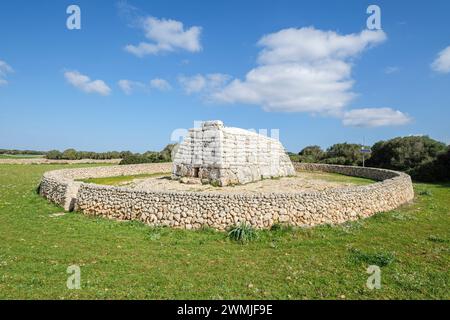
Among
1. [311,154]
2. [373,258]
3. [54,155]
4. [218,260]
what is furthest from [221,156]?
[54,155]

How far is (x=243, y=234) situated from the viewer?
382 inches

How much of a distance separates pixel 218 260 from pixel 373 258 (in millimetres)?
4072

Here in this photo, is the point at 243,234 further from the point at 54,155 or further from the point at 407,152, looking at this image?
the point at 54,155

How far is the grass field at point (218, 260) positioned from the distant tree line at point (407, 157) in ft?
67.9

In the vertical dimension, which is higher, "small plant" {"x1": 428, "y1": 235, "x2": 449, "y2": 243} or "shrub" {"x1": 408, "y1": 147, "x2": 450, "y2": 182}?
"shrub" {"x1": 408, "y1": 147, "x2": 450, "y2": 182}

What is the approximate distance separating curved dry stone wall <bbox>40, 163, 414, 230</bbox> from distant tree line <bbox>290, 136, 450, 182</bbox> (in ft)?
63.3

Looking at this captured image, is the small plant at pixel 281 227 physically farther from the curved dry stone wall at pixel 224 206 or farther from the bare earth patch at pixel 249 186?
the bare earth patch at pixel 249 186

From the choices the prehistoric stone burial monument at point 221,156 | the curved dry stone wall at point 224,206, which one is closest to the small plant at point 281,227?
the curved dry stone wall at point 224,206

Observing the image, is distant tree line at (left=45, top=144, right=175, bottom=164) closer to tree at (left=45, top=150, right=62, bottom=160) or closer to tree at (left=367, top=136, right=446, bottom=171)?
tree at (left=45, top=150, right=62, bottom=160)

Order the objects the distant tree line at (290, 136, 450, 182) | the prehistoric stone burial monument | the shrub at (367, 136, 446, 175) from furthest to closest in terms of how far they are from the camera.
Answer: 1. the shrub at (367, 136, 446, 175)
2. the distant tree line at (290, 136, 450, 182)
3. the prehistoric stone burial monument

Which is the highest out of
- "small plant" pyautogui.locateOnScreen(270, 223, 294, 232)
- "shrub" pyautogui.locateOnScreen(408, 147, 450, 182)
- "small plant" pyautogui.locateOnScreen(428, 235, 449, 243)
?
"shrub" pyautogui.locateOnScreen(408, 147, 450, 182)

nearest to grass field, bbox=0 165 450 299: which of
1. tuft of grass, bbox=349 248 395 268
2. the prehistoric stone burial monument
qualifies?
tuft of grass, bbox=349 248 395 268

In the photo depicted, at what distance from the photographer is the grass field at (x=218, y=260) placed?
6258 millimetres

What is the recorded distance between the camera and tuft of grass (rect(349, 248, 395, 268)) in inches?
303
